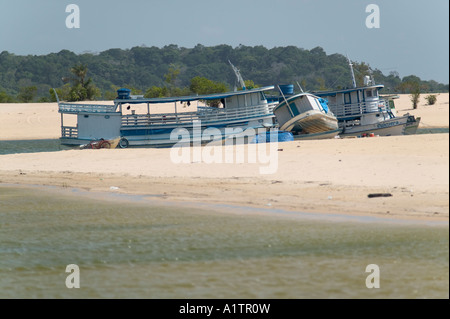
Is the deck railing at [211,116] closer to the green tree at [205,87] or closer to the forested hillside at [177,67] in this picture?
the green tree at [205,87]

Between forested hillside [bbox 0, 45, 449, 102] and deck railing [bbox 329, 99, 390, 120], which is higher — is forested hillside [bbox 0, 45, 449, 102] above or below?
above

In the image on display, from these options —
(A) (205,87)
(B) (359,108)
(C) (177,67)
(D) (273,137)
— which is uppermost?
(C) (177,67)

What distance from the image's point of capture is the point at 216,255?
38.7 feet

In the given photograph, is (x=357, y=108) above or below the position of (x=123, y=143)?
above

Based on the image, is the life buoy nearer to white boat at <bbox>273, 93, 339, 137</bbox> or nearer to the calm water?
white boat at <bbox>273, 93, 339, 137</bbox>

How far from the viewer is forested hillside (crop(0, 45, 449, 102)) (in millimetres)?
141750

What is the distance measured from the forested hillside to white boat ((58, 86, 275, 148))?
94.0 metres

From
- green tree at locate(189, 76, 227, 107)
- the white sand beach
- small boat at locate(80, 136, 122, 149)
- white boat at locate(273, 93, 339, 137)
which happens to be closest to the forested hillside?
green tree at locate(189, 76, 227, 107)

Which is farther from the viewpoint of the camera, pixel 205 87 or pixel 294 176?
pixel 205 87

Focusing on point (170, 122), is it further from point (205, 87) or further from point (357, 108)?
point (205, 87)

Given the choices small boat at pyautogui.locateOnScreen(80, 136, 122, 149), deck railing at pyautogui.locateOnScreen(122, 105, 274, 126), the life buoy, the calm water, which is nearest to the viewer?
the calm water

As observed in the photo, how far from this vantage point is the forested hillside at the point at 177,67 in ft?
465

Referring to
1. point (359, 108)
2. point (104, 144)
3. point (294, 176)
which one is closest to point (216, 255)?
point (294, 176)

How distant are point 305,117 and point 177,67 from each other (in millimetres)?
120944
